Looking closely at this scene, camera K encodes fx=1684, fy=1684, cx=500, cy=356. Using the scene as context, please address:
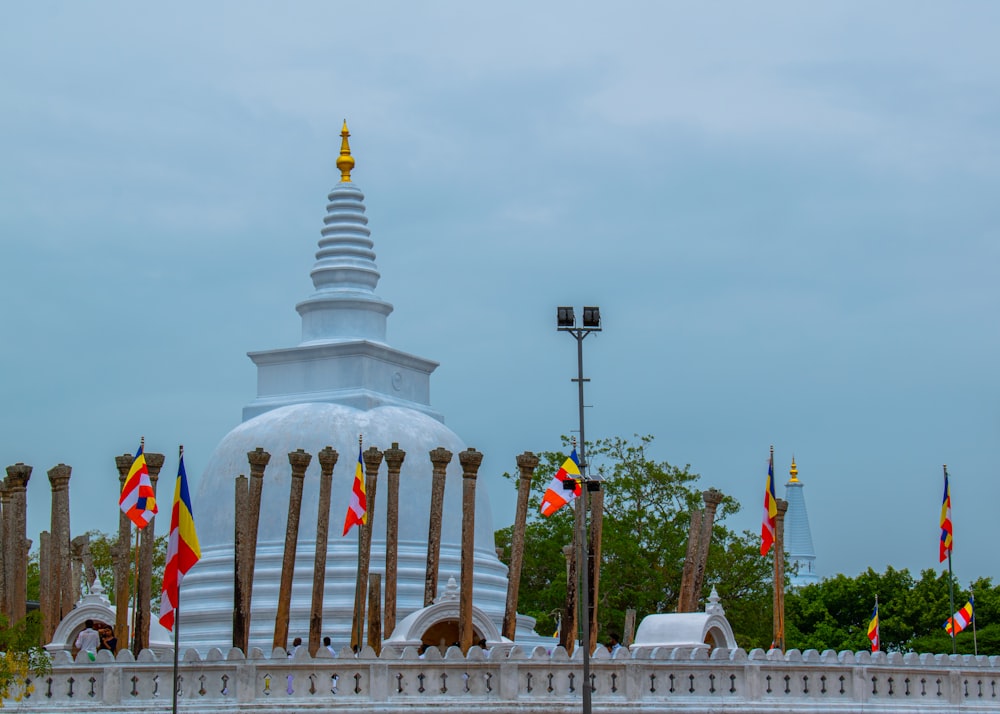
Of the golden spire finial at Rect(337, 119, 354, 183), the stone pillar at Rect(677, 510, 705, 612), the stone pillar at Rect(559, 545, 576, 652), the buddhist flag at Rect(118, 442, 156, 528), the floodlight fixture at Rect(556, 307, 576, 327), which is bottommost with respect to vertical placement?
the stone pillar at Rect(559, 545, 576, 652)

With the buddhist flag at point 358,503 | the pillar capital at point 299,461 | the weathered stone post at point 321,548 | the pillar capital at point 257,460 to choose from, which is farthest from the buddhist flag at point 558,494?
the pillar capital at point 257,460

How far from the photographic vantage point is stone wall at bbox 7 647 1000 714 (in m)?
32.8

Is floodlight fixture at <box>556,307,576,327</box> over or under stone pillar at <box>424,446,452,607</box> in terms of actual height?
over

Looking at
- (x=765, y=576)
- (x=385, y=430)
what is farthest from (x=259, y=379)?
(x=765, y=576)

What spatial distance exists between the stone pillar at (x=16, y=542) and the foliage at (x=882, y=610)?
41320 mm

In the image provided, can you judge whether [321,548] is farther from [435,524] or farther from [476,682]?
[476,682]

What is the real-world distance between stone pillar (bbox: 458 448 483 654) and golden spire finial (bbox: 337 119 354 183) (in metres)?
20.5

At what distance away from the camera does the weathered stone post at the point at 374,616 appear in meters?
41.4

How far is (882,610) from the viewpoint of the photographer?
77.2m

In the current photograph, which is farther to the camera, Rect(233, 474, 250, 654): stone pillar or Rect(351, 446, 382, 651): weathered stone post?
Rect(351, 446, 382, 651): weathered stone post

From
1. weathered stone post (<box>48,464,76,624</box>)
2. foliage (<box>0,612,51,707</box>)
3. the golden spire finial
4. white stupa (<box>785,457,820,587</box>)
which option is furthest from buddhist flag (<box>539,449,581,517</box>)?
white stupa (<box>785,457,820,587</box>)

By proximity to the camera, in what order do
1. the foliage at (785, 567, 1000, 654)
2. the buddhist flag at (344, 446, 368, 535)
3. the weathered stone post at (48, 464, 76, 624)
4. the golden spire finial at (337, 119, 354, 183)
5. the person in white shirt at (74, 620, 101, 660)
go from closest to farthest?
the person in white shirt at (74, 620, 101, 660) < the weathered stone post at (48, 464, 76, 624) < the buddhist flag at (344, 446, 368, 535) < the golden spire finial at (337, 119, 354, 183) < the foliage at (785, 567, 1000, 654)

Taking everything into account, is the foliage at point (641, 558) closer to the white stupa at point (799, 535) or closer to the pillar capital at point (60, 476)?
the pillar capital at point (60, 476)

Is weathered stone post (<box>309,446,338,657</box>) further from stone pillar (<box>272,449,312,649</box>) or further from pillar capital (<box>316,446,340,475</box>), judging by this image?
stone pillar (<box>272,449,312,649</box>)
